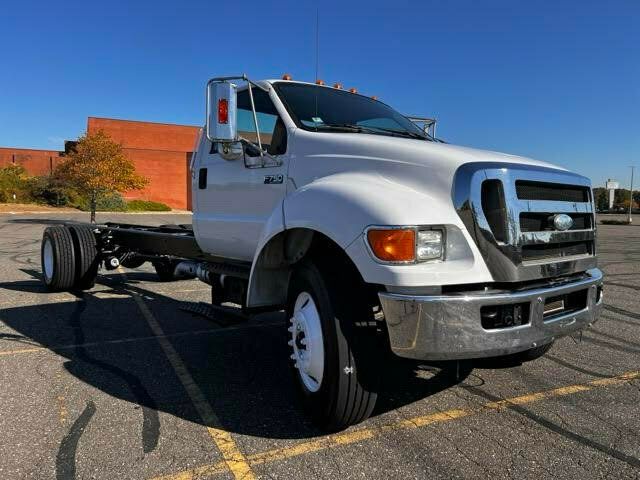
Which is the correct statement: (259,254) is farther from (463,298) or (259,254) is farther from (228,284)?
(463,298)

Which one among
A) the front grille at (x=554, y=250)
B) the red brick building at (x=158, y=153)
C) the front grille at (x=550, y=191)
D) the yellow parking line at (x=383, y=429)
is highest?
the red brick building at (x=158, y=153)

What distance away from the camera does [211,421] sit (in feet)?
11.0

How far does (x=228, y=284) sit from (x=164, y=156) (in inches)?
1818

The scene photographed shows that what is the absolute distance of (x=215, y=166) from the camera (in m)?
4.86

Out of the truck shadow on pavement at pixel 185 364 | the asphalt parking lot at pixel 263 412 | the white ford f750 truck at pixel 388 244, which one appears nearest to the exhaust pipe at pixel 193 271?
the asphalt parking lot at pixel 263 412

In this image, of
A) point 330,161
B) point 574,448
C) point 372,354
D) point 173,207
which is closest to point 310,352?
point 372,354

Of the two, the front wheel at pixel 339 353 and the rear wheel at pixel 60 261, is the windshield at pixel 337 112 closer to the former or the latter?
the front wheel at pixel 339 353

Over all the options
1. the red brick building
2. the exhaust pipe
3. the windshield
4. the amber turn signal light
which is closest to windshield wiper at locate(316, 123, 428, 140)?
the windshield

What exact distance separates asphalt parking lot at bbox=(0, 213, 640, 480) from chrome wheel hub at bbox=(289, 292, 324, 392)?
34cm

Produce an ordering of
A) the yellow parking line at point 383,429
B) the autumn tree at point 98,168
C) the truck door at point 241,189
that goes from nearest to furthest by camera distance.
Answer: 1. the yellow parking line at point 383,429
2. the truck door at point 241,189
3. the autumn tree at point 98,168

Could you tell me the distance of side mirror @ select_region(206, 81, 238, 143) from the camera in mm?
3723

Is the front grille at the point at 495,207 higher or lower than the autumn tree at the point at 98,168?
A: lower

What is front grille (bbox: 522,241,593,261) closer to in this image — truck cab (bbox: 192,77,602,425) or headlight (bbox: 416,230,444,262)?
truck cab (bbox: 192,77,602,425)

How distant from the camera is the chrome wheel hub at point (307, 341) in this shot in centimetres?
314
